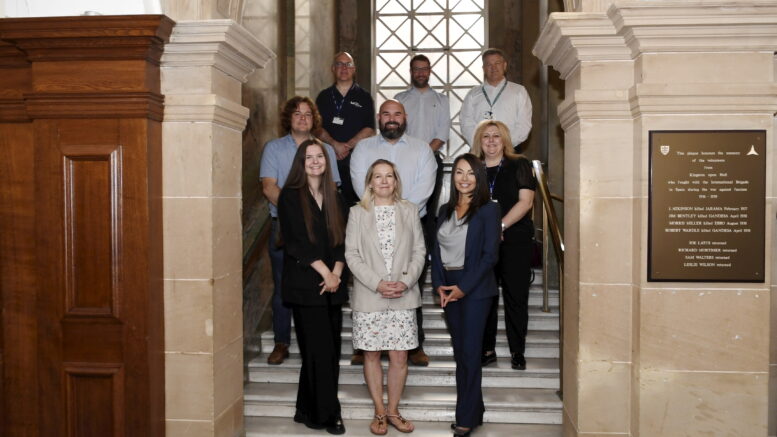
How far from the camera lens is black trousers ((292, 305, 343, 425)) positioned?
4.41m

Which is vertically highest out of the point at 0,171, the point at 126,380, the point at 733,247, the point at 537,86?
the point at 537,86

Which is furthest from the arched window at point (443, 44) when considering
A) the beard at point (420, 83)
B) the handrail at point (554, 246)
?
the handrail at point (554, 246)

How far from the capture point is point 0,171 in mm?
4203

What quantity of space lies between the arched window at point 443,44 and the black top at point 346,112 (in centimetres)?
382

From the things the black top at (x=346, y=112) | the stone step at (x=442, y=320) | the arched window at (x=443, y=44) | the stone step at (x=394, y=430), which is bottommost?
the stone step at (x=394, y=430)

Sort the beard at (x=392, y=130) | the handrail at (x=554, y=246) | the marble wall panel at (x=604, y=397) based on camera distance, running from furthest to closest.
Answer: the beard at (x=392, y=130) → the handrail at (x=554, y=246) → the marble wall panel at (x=604, y=397)

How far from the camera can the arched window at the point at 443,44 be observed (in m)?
9.91

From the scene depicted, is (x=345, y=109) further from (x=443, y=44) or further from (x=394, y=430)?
(x=443, y=44)

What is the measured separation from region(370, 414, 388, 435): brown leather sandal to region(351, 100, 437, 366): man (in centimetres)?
144

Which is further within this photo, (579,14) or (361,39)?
(361,39)

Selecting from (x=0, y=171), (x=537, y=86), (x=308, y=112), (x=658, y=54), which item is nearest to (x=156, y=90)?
(x=0, y=171)

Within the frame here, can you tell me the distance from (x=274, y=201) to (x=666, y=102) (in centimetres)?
271

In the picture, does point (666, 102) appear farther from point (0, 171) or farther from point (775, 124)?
point (0, 171)

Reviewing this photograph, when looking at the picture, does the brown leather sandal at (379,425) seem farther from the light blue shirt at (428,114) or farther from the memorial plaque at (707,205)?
the light blue shirt at (428,114)
